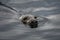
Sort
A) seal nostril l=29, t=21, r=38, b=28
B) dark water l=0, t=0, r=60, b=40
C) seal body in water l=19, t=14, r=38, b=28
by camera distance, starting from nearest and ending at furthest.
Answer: dark water l=0, t=0, r=60, b=40 → seal nostril l=29, t=21, r=38, b=28 → seal body in water l=19, t=14, r=38, b=28

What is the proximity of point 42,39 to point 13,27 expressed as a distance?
145 centimetres

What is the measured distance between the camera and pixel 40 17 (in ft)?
26.4

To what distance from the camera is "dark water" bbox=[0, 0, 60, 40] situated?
6.38m

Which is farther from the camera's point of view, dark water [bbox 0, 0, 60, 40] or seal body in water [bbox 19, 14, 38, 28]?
seal body in water [bbox 19, 14, 38, 28]

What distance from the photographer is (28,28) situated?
6.99 metres

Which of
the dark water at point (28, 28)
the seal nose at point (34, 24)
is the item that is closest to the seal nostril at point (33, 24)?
the seal nose at point (34, 24)

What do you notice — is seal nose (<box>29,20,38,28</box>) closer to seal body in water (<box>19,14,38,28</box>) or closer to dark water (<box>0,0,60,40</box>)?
seal body in water (<box>19,14,38,28</box>)

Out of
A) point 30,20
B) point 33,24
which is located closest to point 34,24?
point 33,24

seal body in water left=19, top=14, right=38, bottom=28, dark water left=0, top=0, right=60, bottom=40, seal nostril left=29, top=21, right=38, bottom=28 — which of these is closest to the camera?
dark water left=0, top=0, right=60, bottom=40

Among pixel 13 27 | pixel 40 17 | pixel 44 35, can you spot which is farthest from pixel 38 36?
pixel 40 17

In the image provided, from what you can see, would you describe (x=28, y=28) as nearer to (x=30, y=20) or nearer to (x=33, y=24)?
(x=33, y=24)

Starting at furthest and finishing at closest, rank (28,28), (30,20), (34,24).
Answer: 1. (30,20)
2. (34,24)
3. (28,28)

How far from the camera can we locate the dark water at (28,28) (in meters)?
6.38

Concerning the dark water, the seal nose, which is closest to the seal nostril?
the seal nose
